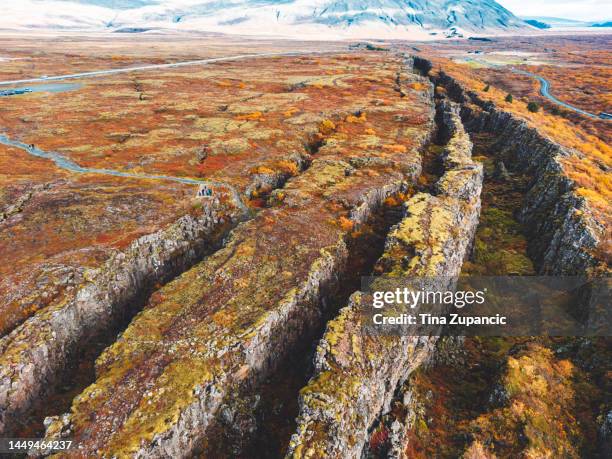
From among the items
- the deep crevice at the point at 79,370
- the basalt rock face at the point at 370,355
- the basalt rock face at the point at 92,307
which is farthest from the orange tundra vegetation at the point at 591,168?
the deep crevice at the point at 79,370

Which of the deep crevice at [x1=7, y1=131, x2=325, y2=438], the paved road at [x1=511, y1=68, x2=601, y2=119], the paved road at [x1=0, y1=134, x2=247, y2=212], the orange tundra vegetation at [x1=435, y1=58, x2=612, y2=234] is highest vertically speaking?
the paved road at [x1=511, y1=68, x2=601, y2=119]

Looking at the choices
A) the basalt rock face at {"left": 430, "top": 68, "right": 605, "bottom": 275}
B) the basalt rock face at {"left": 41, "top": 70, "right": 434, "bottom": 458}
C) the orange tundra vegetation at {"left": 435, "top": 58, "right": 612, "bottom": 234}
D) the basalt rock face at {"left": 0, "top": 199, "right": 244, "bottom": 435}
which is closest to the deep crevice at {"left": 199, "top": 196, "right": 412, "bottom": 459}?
the basalt rock face at {"left": 41, "top": 70, "right": 434, "bottom": 458}

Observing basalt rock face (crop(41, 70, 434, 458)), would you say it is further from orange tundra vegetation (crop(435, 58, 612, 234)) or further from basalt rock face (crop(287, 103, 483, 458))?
orange tundra vegetation (crop(435, 58, 612, 234))

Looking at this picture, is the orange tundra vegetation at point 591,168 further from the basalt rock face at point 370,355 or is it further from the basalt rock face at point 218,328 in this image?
the basalt rock face at point 218,328

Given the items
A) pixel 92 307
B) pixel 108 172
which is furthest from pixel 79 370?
pixel 108 172

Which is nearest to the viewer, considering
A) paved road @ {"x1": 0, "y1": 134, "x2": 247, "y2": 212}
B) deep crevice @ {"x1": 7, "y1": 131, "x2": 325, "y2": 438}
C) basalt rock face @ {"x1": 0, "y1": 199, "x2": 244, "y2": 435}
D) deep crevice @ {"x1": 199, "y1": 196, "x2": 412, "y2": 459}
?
deep crevice @ {"x1": 199, "y1": 196, "x2": 412, "y2": 459}

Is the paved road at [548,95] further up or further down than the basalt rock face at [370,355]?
further up
